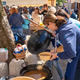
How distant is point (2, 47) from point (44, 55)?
1.10 meters

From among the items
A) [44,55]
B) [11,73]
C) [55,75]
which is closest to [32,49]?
[44,55]

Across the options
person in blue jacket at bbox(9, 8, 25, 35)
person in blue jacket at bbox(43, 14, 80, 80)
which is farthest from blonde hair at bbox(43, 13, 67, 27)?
person in blue jacket at bbox(9, 8, 25, 35)

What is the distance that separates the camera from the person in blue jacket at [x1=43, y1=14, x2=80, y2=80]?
1.23 meters

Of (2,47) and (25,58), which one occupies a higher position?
(2,47)

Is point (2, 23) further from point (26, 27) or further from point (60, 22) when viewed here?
point (26, 27)

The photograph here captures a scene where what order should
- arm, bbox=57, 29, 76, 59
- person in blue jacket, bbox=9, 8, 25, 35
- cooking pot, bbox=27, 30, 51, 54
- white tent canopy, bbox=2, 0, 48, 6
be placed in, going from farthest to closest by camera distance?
white tent canopy, bbox=2, 0, 48, 6
person in blue jacket, bbox=9, 8, 25, 35
cooking pot, bbox=27, 30, 51, 54
arm, bbox=57, 29, 76, 59

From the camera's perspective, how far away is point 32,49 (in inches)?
56.9

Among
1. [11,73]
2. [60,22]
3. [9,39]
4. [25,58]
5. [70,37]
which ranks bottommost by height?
[11,73]

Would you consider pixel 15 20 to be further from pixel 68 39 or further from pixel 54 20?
pixel 68 39

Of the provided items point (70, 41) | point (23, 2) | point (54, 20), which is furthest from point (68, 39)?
point (23, 2)

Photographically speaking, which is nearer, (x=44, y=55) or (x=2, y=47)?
(x=44, y=55)

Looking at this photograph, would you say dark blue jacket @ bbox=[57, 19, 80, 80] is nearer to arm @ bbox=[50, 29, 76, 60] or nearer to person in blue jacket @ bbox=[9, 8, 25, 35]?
arm @ bbox=[50, 29, 76, 60]

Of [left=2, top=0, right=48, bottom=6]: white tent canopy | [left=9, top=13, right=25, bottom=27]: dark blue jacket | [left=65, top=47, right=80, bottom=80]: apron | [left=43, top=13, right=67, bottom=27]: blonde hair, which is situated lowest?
[left=65, top=47, right=80, bottom=80]: apron

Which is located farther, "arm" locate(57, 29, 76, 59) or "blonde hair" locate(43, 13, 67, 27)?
"blonde hair" locate(43, 13, 67, 27)
